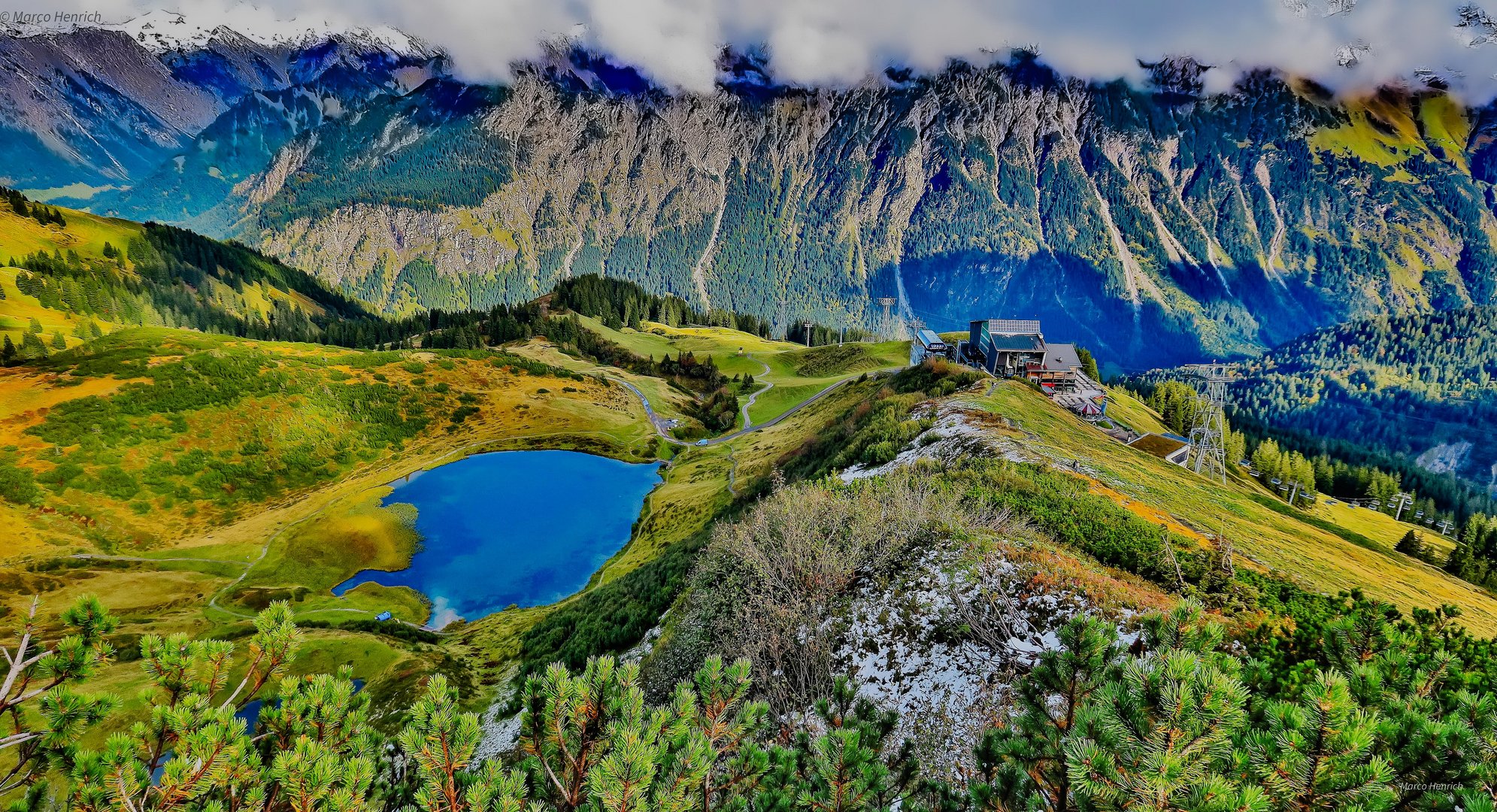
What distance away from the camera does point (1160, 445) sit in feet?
140

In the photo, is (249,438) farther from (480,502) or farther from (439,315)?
(439,315)

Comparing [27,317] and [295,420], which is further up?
[27,317]

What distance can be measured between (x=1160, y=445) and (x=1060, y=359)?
24199mm

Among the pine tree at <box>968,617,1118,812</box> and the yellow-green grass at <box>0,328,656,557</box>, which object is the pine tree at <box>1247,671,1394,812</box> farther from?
the yellow-green grass at <box>0,328,656,557</box>

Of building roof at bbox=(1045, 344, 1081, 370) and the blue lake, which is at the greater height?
building roof at bbox=(1045, 344, 1081, 370)

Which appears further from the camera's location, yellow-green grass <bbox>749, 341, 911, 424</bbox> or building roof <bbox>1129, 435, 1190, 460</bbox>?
yellow-green grass <bbox>749, 341, 911, 424</bbox>

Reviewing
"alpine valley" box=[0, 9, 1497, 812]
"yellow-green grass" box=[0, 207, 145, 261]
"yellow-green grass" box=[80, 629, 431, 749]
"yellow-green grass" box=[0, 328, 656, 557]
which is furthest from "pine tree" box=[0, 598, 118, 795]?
"yellow-green grass" box=[0, 207, 145, 261]

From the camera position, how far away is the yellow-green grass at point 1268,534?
13.4 m

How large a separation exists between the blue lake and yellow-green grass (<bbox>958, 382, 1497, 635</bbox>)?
32627 millimetres

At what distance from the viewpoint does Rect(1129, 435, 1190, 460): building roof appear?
137ft

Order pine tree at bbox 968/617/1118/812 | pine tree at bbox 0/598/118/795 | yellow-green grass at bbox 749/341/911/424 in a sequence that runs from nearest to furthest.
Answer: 1. pine tree at bbox 0/598/118/795
2. pine tree at bbox 968/617/1118/812
3. yellow-green grass at bbox 749/341/911/424

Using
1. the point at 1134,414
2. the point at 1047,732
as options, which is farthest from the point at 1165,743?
the point at 1134,414

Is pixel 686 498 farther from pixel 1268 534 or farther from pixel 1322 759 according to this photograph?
pixel 1322 759

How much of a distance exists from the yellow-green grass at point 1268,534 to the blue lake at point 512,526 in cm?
3263
